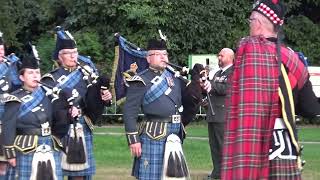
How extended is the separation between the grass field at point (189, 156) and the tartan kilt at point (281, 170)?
5945 mm

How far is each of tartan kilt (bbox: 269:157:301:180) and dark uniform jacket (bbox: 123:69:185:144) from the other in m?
3.02

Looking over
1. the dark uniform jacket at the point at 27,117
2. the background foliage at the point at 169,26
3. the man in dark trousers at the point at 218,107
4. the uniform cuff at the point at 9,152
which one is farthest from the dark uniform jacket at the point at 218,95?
the background foliage at the point at 169,26

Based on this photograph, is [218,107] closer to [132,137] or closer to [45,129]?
[132,137]

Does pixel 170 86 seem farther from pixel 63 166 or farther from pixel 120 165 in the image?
pixel 120 165

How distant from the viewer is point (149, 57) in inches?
319

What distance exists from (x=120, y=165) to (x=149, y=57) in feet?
13.6

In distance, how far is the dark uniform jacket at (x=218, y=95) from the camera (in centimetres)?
1032

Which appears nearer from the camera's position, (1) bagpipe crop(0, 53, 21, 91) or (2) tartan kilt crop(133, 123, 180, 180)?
(2) tartan kilt crop(133, 123, 180, 180)

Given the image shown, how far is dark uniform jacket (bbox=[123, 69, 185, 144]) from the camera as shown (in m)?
7.73

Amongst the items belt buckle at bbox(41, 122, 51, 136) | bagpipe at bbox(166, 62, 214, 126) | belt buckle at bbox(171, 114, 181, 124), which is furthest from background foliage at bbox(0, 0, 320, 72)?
belt buckle at bbox(41, 122, 51, 136)

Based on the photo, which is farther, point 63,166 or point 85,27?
point 85,27

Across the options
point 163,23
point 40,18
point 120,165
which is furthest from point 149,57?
point 40,18

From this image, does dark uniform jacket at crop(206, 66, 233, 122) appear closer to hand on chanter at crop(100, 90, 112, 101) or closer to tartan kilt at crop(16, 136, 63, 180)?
hand on chanter at crop(100, 90, 112, 101)

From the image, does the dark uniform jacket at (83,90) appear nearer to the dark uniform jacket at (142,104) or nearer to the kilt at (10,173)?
the dark uniform jacket at (142,104)
